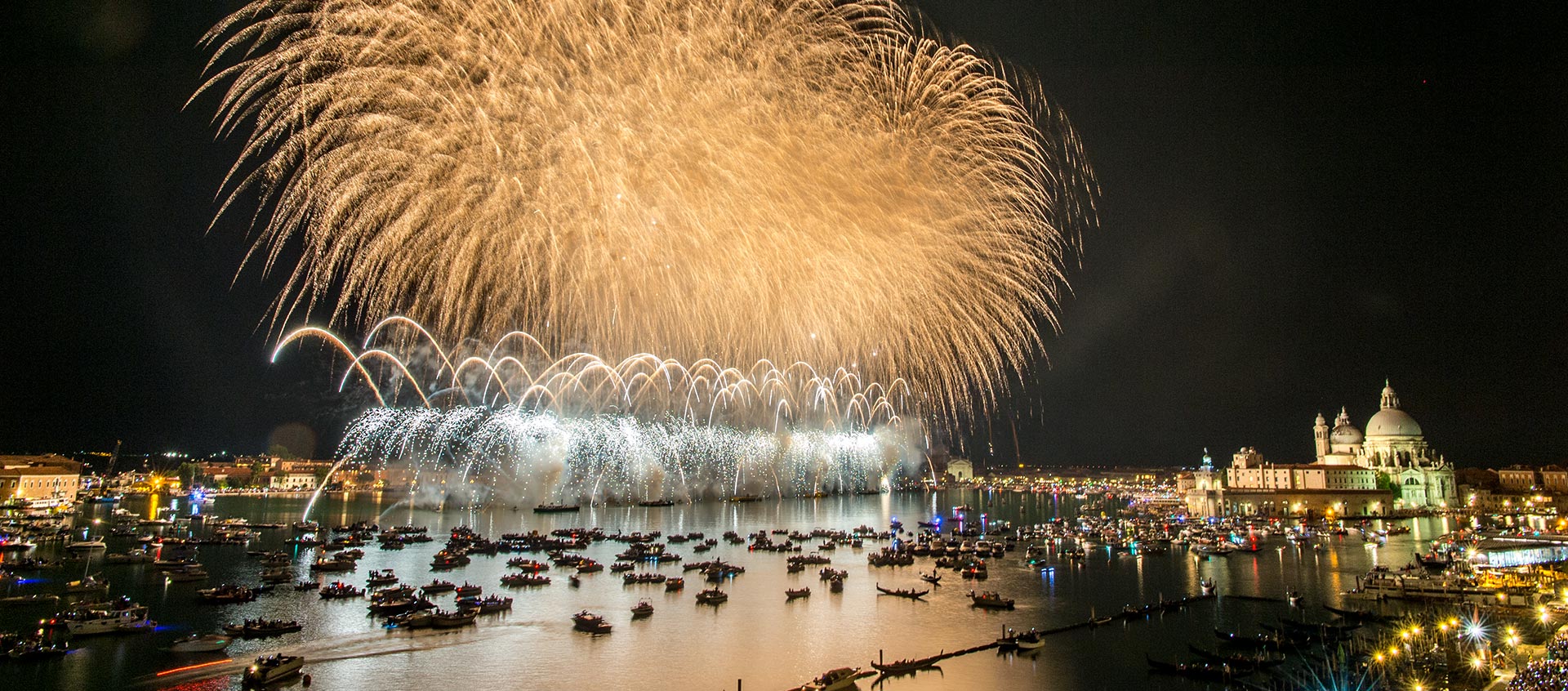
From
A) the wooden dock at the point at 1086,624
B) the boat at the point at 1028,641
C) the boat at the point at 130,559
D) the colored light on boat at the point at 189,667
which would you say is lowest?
the wooden dock at the point at 1086,624

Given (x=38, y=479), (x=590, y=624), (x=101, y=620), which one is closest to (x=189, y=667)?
(x=101, y=620)

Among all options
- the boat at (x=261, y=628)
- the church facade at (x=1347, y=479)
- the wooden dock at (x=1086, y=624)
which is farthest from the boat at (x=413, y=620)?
the church facade at (x=1347, y=479)

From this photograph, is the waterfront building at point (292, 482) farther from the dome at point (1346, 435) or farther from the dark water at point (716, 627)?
the dome at point (1346, 435)

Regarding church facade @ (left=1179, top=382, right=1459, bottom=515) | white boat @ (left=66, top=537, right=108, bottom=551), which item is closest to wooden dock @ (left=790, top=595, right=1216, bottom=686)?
white boat @ (left=66, top=537, right=108, bottom=551)

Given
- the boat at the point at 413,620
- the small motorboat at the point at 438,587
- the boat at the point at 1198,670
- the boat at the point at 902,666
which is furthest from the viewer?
the small motorboat at the point at 438,587

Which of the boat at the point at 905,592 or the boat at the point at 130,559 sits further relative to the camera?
the boat at the point at 130,559

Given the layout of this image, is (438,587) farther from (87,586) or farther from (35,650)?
(87,586)

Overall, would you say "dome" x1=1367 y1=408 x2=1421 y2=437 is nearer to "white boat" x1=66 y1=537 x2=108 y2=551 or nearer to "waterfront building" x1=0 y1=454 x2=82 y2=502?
"white boat" x1=66 y1=537 x2=108 y2=551
